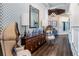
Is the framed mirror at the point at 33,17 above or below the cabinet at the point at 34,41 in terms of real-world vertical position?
above

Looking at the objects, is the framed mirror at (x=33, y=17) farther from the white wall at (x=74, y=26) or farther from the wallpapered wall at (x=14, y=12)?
the white wall at (x=74, y=26)

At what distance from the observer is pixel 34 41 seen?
7.64 feet

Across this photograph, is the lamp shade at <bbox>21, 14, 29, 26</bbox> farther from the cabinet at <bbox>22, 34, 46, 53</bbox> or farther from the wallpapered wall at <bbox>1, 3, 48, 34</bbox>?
the cabinet at <bbox>22, 34, 46, 53</bbox>

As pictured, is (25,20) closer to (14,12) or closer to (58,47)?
(14,12)

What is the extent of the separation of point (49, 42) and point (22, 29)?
532mm

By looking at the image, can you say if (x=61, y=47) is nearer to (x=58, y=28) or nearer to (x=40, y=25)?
(x=58, y=28)

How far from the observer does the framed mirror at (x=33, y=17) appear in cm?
225

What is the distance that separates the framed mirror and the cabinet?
22 cm

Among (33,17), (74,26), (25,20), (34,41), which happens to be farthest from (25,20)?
(74,26)

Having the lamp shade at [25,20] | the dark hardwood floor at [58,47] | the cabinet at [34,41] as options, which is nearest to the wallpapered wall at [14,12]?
the lamp shade at [25,20]

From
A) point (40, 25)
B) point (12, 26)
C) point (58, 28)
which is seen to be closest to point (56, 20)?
point (58, 28)

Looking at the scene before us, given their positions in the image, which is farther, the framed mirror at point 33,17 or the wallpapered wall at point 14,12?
the framed mirror at point 33,17

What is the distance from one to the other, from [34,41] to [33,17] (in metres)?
0.43

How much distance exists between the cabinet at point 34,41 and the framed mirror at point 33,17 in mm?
218
